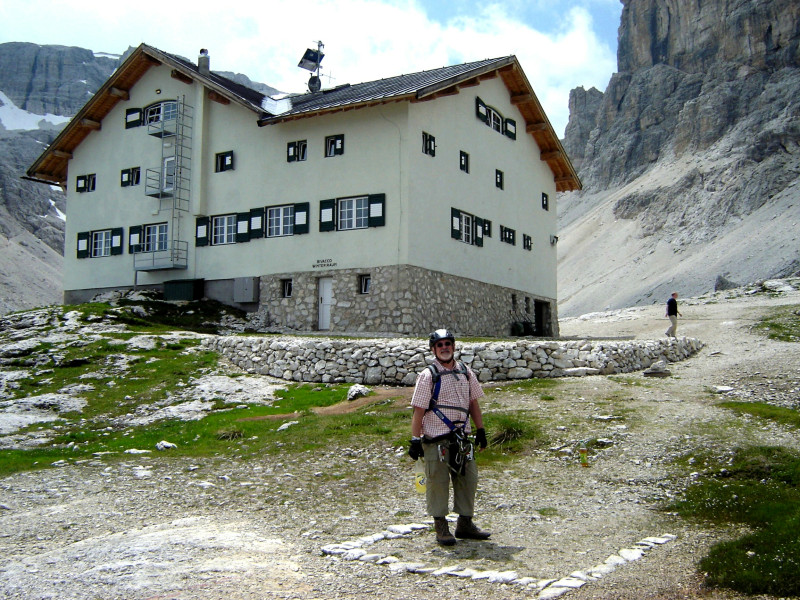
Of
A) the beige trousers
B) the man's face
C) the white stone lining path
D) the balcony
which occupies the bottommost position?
the white stone lining path

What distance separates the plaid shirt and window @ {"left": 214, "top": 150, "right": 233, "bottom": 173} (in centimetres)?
2603

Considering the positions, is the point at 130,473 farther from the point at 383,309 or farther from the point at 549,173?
the point at 549,173

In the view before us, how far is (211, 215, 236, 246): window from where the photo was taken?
32719 millimetres

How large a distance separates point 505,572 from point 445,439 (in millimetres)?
1598

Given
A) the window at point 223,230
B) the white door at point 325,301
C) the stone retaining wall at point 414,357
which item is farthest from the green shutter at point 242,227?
the stone retaining wall at point 414,357

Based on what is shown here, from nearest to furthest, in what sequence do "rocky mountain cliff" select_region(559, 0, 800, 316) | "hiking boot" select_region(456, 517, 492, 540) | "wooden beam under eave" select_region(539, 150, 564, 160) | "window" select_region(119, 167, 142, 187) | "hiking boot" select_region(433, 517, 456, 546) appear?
"hiking boot" select_region(433, 517, 456, 546) → "hiking boot" select_region(456, 517, 492, 540) → "window" select_region(119, 167, 142, 187) → "wooden beam under eave" select_region(539, 150, 564, 160) → "rocky mountain cliff" select_region(559, 0, 800, 316)

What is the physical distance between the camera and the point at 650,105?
374 ft

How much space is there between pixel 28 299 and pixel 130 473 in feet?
247

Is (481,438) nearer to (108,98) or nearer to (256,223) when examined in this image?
(256,223)

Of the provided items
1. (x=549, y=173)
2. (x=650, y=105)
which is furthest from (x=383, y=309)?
(x=650, y=105)

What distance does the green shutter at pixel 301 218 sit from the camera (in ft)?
98.2

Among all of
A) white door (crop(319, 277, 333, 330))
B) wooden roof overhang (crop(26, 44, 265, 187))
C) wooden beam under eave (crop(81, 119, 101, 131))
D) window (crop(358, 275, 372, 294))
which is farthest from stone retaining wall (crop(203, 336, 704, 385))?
wooden beam under eave (crop(81, 119, 101, 131))

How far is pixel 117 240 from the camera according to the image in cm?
3594

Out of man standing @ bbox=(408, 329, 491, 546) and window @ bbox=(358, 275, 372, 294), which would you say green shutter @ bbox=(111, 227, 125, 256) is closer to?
window @ bbox=(358, 275, 372, 294)
